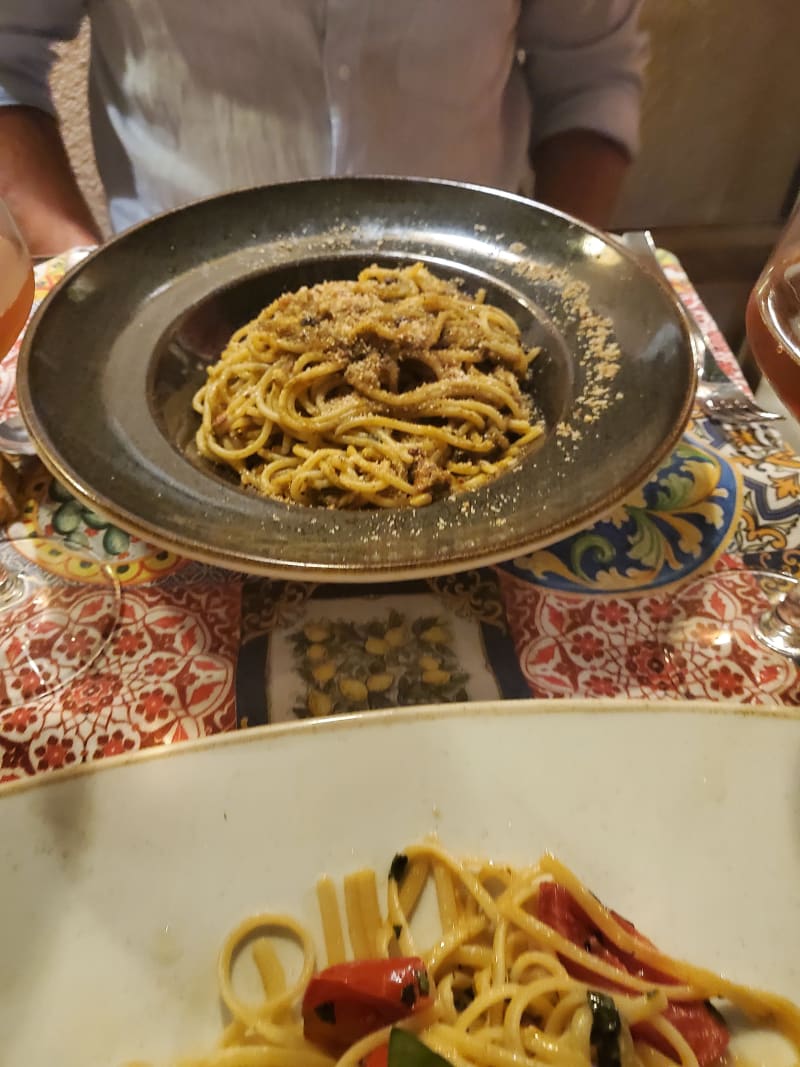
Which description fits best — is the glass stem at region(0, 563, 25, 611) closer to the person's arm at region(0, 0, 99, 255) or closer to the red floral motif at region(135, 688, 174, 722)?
the red floral motif at region(135, 688, 174, 722)

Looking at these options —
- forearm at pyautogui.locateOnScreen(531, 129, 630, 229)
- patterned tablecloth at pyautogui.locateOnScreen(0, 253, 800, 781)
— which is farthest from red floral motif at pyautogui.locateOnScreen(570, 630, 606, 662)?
forearm at pyautogui.locateOnScreen(531, 129, 630, 229)

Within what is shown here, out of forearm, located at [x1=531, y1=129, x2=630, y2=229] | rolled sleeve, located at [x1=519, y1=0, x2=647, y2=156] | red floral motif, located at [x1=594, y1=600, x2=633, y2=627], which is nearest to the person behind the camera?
red floral motif, located at [x1=594, y1=600, x2=633, y2=627]

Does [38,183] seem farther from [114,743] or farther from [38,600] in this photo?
[114,743]

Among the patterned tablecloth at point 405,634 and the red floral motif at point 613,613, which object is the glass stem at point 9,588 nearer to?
the patterned tablecloth at point 405,634

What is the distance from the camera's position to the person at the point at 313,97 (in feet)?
5.00

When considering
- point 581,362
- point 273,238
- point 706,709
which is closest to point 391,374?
point 581,362

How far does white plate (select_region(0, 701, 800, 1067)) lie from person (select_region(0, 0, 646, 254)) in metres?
1.33

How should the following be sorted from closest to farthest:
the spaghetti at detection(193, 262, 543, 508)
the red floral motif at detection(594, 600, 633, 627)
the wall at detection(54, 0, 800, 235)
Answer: the red floral motif at detection(594, 600, 633, 627) < the spaghetti at detection(193, 262, 543, 508) < the wall at detection(54, 0, 800, 235)

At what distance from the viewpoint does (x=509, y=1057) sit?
53 cm

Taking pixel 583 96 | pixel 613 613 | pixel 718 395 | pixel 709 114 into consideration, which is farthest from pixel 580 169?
pixel 613 613

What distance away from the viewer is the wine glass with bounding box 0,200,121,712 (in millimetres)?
809

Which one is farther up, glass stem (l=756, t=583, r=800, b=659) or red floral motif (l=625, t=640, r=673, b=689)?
glass stem (l=756, t=583, r=800, b=659)

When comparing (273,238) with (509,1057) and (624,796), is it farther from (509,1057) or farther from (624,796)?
(509,1057)

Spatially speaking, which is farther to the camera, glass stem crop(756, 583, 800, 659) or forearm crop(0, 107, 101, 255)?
forearm crop(0, 107, 101, 255)
